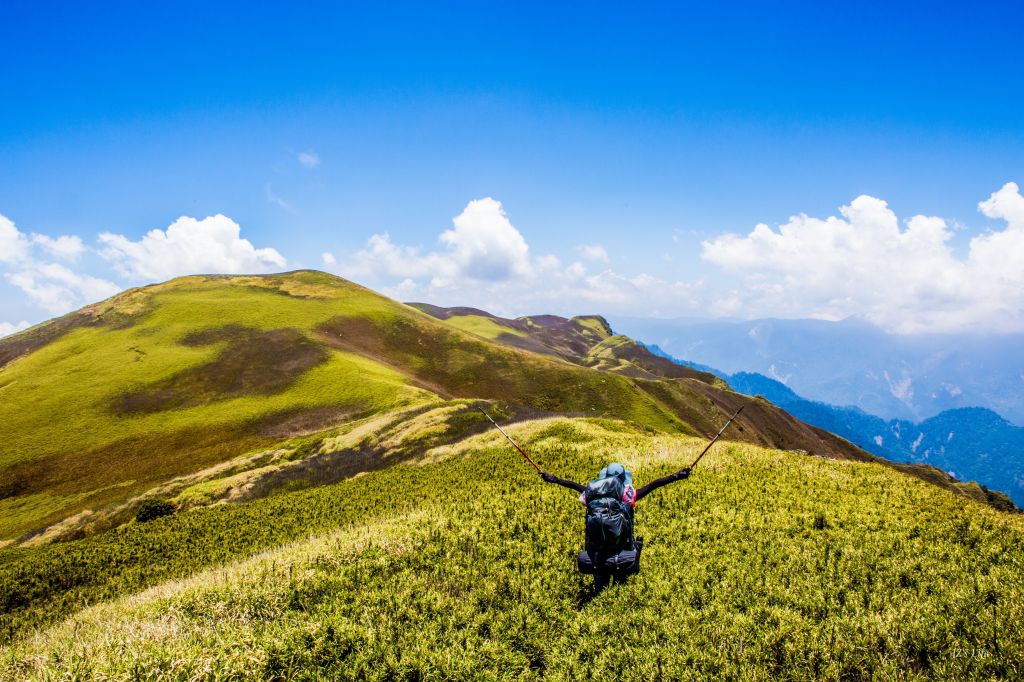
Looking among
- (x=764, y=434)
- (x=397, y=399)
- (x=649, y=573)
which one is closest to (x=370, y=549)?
(x=649, y=573)

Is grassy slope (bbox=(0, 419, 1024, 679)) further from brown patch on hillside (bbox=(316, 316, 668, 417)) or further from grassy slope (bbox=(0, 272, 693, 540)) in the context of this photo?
brown patch on hillside (bbox=(316, 316, 668, 417))

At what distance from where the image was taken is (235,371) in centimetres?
9106

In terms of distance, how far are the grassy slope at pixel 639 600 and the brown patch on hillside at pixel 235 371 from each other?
7145 cm

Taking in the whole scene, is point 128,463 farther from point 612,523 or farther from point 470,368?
point 612,523

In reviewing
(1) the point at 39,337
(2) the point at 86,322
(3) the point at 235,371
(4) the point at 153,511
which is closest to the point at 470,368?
(3) the point at 235,371

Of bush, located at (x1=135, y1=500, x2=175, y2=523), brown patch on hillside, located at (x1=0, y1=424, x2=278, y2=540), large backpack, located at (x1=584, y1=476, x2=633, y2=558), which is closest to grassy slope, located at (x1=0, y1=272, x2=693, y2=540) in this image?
brown patch on hillside, located at (x1=0, y1=424, x2=278, y2=540)

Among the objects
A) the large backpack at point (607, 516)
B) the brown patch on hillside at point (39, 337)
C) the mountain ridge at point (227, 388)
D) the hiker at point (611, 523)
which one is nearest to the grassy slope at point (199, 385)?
the mountain ridge at point (227, 388)

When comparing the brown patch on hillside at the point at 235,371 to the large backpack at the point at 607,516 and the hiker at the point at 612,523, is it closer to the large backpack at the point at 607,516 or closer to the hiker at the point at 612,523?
the hiker at the point at 612,523

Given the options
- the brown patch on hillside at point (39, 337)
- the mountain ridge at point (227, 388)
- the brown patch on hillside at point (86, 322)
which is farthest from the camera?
the brown patch on hillside at point (86, 322)

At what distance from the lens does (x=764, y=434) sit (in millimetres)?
110250

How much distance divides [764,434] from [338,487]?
355ft

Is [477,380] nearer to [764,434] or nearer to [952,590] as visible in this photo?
[764,434]

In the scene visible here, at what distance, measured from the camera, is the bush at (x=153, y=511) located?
36.2m

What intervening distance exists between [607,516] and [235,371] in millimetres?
99384
